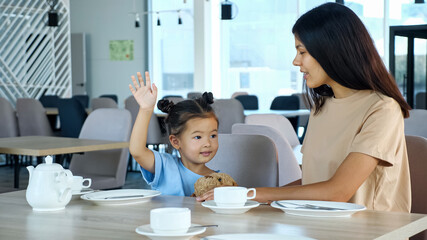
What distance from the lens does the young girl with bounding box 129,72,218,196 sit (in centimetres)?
189

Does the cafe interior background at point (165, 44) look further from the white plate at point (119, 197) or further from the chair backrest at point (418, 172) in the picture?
the white plate at point (119, 197)

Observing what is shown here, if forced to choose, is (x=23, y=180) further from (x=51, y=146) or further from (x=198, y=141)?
(x=198, y=141)

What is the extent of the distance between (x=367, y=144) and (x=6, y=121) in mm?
5337

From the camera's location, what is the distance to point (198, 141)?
198cm

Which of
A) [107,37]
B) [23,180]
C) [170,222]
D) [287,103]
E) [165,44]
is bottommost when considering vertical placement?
[23,180]

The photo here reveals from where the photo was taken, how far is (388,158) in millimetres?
1530

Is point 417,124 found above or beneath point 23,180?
above

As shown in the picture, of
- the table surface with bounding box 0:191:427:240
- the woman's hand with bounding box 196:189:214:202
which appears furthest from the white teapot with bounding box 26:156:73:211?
the woman's hand with bounding box 196:189:214:202

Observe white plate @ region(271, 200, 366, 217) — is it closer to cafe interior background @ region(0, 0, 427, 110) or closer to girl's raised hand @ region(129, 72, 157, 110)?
girl's raised hand @ region(129, 72, 157, 110)

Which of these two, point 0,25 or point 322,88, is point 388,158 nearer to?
point 322,88

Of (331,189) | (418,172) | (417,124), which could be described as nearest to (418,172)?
(418,172)

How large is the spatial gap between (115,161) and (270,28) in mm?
6754

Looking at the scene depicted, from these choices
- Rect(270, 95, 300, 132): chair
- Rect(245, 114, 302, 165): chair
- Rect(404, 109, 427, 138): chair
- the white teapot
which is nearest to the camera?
the white teapot

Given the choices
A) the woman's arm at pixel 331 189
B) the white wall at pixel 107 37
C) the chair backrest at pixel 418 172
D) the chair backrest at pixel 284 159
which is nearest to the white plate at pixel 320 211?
the woman's arm at pixel 331 189
